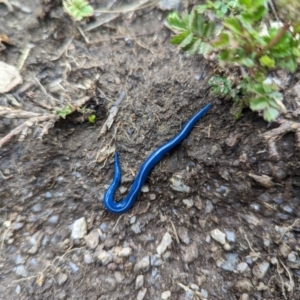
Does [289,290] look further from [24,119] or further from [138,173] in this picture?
[24,119]

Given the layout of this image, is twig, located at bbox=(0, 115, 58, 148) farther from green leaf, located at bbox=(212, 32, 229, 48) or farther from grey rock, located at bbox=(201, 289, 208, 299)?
grey rock, located at bbox=(201, 289, 208, 299)

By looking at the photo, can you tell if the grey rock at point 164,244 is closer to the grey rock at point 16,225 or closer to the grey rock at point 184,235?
the grey rock at point 184,235

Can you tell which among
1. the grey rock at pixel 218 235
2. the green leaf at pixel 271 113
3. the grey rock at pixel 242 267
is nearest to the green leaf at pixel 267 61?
the green leaf at pixel 271 113

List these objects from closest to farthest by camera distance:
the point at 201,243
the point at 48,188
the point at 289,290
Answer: the point at 289,290, the point at 201,243, the point at 48,188

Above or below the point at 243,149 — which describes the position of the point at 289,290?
below

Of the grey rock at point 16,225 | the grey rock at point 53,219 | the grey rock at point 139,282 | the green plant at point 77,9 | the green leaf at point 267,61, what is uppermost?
the green plant at point 77,9

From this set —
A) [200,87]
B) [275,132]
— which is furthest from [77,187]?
[275,132]

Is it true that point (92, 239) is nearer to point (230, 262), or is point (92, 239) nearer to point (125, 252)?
point (125, 252)
